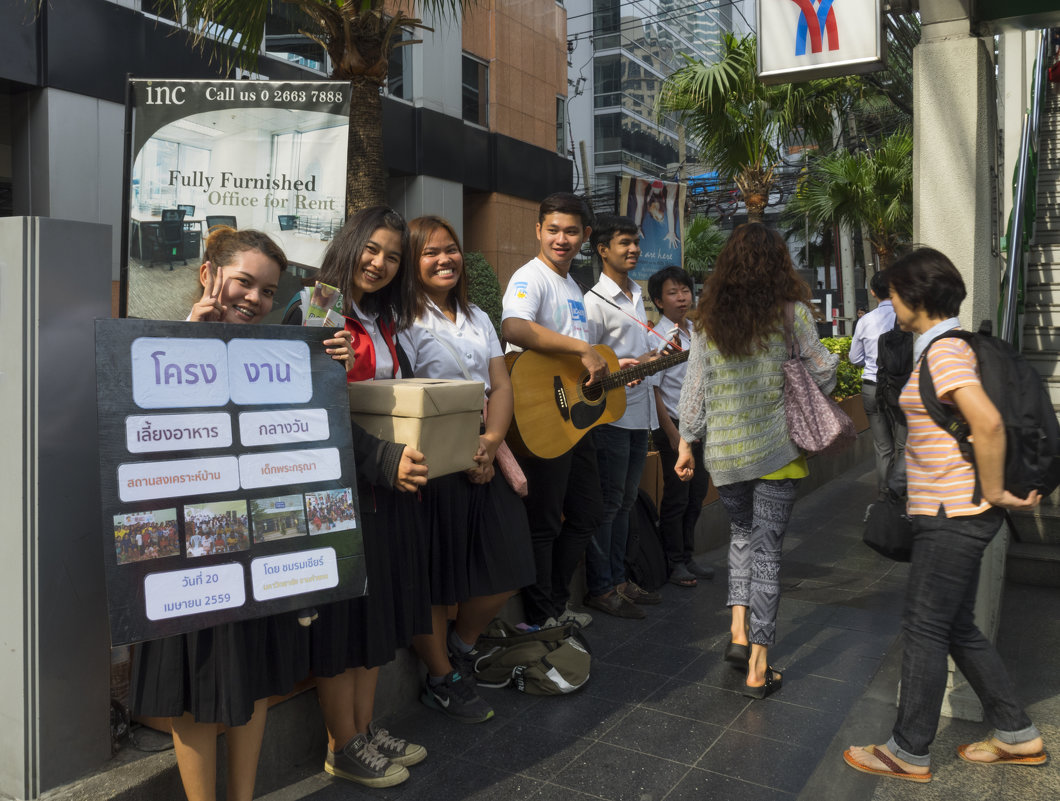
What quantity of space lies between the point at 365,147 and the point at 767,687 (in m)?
4.63

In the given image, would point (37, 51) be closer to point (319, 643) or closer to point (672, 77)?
point (672, 77)

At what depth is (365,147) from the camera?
657 cm

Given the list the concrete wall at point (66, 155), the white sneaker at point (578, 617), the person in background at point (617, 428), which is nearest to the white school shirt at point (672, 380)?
the person in background at point (617, 428)

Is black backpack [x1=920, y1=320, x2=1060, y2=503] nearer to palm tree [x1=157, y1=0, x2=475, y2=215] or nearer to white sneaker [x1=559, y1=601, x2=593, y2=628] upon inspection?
white sneaker [x1=559, y1=601, x2=593, y2=628]

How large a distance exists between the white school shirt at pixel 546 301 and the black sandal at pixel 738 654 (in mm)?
1633

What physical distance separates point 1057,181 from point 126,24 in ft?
36.5

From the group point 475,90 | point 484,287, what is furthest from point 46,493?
point 475,90

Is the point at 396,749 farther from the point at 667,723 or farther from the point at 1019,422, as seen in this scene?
the point at 1019,422

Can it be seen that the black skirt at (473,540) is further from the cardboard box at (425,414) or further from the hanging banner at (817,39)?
the hanging banner at (817,39)

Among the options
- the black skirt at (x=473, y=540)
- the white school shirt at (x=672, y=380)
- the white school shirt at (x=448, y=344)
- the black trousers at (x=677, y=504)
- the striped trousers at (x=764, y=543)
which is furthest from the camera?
the black trousers at (x=677, y=504)

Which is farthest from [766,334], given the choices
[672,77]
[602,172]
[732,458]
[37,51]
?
[602,172]

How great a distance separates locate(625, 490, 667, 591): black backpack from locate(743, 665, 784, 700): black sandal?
1.41 meters

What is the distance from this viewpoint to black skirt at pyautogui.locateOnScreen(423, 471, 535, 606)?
3438 millimetres

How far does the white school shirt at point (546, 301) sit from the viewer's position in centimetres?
425
